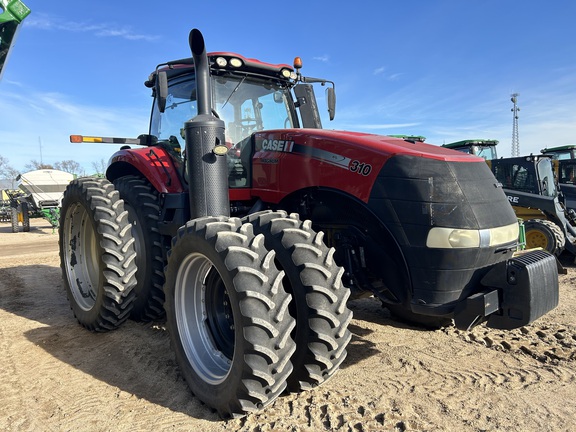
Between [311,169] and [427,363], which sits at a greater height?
[311,169]

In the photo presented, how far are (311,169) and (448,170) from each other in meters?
1.01

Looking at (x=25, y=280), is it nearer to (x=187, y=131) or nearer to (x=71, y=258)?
(x=71, y=258)

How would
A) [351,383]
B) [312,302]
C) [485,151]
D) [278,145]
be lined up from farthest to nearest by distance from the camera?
[485,151], [278,145], [351,383], [312,302]

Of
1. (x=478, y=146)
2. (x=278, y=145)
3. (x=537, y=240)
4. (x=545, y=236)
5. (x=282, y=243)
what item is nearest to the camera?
(x=282, y=243)

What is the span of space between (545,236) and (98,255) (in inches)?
296

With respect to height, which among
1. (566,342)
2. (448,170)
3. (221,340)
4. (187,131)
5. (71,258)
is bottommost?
(566,342)

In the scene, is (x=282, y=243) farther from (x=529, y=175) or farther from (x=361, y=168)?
(x=529, y=175)

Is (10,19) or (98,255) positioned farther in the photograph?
(10,19)

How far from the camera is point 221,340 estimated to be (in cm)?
307

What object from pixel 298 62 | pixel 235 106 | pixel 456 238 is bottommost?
pixel 456 238

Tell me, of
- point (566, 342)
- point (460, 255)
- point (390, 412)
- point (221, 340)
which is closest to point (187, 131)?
point (221, 340)

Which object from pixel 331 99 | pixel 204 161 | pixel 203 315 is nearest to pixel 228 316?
pixel 203 315

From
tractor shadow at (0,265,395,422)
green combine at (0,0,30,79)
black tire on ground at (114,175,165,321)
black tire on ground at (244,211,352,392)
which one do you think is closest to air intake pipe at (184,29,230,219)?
black tire on ground at (244,211,352,392)

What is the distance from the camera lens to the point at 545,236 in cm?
777
